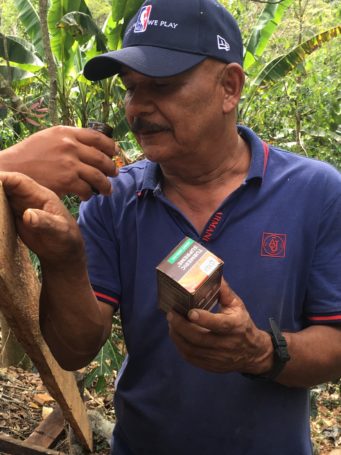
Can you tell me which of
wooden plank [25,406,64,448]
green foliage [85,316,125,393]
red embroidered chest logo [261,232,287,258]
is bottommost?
green foliage [85,316,125,393]

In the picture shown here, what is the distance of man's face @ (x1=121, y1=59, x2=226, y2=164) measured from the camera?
5.05ft

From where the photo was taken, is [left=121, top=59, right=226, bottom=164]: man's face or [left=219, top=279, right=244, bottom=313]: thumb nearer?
[left=219, top=279, right=244, bottom=313]: thumb

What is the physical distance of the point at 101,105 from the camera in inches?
209

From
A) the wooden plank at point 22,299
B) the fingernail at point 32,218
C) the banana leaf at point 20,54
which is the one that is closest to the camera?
the fingernail at point 32,218

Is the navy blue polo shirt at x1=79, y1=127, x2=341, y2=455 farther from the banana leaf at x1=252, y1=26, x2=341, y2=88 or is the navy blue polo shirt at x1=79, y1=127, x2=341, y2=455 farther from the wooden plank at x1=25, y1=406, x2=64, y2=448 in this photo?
the banana leaf at x1=252, y1=26, x2=341, y2=88

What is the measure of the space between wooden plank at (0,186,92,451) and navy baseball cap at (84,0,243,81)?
1.99 feet

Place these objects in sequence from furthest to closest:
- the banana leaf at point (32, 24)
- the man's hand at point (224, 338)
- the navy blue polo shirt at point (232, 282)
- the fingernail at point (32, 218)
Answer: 1. the banana leaf at point (32, 24)
2. the navy blue polo shirt at point (232, 282)
3. the man's hand at point (224, 338)
4. the fingernail at point (32, 218)

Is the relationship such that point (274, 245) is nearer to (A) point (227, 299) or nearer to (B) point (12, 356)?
(A) point (227, 299)

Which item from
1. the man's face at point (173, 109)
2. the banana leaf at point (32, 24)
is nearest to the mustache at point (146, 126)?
the man's face at point (173, 109)

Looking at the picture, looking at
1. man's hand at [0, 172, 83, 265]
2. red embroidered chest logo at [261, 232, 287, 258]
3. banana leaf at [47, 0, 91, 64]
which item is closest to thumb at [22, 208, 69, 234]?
man's hand at [0, 172, 83, 265]

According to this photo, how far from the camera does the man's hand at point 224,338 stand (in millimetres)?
1231

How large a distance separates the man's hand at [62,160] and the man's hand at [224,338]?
40 cm

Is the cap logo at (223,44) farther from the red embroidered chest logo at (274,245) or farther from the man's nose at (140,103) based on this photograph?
the red embroidered chest logo at (274,245)

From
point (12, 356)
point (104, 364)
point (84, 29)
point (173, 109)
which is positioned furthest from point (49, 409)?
point (84, 29)
